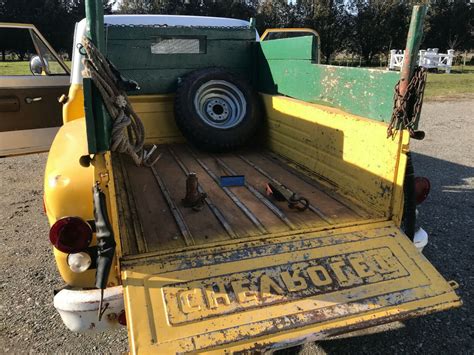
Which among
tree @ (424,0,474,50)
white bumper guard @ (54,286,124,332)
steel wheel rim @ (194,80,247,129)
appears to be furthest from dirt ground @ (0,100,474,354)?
tree @ (424,0,474,50)

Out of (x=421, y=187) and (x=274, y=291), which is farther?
(x=421, y=187)

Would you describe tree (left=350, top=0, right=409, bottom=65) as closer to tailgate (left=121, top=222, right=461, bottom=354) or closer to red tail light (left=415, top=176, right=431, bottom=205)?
red tail light (left=415, top=176, right=431, bottom=205)

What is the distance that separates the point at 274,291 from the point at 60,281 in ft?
6.56

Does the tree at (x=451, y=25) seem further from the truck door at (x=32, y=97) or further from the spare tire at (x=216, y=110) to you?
the truck door at (x=32, y=97)

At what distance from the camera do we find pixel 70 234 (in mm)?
1939

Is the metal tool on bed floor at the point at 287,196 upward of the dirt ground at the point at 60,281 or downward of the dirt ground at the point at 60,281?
upward

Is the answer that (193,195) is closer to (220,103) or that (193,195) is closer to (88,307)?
(88,307)

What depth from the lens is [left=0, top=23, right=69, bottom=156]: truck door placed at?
4461 millimetres

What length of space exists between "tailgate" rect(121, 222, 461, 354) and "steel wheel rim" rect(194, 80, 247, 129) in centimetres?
205

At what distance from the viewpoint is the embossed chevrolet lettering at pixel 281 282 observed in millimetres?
1861

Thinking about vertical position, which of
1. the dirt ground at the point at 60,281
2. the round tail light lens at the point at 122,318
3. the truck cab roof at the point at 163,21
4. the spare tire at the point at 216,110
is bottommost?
the dirt ground at the point at 60,281

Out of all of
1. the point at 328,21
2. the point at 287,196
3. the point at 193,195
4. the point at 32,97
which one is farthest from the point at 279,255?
the point at 328,21

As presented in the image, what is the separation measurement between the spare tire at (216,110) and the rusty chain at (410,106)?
1770mm

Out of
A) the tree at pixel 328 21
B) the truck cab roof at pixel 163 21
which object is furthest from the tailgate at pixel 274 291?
the tree at pixel 328 21
